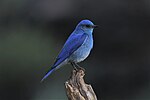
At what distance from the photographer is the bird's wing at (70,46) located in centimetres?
830

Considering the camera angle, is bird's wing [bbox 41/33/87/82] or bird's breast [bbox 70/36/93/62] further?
bird's breast [bbox 70/36/93/62]

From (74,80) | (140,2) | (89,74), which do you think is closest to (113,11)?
(140,2)

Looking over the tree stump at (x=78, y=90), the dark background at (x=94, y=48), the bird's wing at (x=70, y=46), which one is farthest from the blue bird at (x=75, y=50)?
the dark background at (x=94, y=48)

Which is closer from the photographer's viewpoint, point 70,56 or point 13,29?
point 70,56

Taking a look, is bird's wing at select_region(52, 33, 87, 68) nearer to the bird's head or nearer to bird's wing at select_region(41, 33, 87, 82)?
bird's wing at select_region(41, 33, 87, 82)

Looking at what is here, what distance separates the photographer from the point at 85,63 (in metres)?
14.5

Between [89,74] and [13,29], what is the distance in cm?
252

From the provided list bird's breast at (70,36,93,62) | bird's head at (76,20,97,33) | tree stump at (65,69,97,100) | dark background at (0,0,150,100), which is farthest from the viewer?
dark background at (0,0,150,100)

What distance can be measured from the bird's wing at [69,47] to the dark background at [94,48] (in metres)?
5.68

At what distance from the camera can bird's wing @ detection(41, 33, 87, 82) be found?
27.2 ft

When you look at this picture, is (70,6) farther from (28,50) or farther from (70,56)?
(70,56)

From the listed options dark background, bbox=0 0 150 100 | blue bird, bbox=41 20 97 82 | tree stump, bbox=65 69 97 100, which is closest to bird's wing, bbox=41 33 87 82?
blue bird, bbox=41 20 97 82

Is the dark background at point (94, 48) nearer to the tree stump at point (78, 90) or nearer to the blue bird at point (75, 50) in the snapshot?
the blue bird at point (75, 50)

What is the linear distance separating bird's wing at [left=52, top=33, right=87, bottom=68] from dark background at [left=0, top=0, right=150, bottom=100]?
5679 mm
